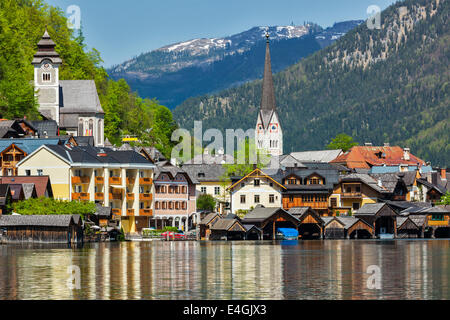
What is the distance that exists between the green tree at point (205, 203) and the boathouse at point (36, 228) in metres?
49.9

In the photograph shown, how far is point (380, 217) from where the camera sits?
137 metres

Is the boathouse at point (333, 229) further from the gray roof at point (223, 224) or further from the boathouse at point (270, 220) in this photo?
the gray roof at point (223, 224)

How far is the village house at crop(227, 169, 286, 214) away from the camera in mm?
144375

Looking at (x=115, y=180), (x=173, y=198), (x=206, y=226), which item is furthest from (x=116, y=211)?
(x=173, y=198)

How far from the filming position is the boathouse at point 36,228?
102 meters

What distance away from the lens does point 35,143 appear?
127438 millimetres

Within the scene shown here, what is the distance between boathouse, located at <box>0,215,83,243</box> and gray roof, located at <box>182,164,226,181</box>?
6037 centimetres

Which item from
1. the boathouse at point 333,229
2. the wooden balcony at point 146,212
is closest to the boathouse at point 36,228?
the wooden balcony at point 146,212

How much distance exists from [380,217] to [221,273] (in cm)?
7338

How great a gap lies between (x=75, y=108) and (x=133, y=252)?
72.5 meters

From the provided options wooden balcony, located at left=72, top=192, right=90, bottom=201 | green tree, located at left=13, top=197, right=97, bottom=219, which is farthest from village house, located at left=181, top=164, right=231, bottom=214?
green tree, located at left=13, top=197, right=97, bottom=219

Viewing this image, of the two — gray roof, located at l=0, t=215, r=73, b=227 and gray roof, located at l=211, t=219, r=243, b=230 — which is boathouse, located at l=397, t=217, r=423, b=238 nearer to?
gray roof, located at l=211, t=219, r=243, b=230

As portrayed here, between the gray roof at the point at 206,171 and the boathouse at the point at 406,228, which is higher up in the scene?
the gray roof at the point at 206,171

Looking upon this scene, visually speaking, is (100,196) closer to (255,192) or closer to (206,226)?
(206,226)
